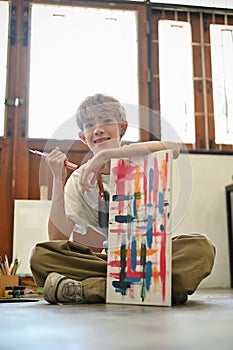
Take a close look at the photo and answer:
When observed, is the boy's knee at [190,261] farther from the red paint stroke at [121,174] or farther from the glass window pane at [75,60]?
the glass window pane at [75,60]

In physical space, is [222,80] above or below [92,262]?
above

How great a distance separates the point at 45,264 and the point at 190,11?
2.27 metres

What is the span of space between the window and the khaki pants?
5.88 feet

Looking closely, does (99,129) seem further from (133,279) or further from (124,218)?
(133,279)

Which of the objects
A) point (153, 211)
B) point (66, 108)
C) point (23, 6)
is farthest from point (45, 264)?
point (23, 6)

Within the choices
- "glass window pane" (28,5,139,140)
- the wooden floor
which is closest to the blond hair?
the wooden floor

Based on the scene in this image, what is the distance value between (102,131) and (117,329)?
2.32 ft

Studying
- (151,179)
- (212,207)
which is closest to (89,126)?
(151,179)

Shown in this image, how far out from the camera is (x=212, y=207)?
283 centimetres

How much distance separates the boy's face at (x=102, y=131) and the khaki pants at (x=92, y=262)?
0.26m

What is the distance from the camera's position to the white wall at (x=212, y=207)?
2.76 metres

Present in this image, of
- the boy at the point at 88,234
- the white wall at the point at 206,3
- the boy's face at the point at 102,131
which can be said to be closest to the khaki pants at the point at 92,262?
the boy at the point at 88,234

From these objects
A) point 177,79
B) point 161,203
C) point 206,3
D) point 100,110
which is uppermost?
point 206,3

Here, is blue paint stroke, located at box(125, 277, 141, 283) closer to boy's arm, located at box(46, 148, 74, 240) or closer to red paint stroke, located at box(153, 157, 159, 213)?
red paint stroke, located at box(153, 157, 159, 213)
